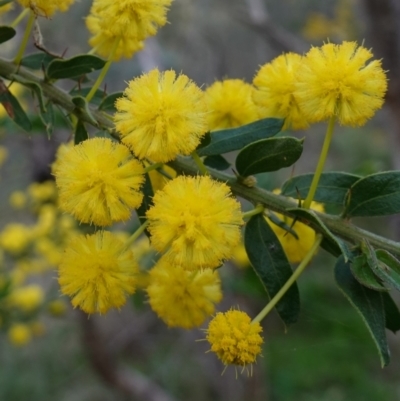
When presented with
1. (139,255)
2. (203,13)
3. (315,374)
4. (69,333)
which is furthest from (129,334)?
(203,13)

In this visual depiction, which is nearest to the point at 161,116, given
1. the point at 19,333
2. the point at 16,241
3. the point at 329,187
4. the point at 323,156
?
the point at 323,156

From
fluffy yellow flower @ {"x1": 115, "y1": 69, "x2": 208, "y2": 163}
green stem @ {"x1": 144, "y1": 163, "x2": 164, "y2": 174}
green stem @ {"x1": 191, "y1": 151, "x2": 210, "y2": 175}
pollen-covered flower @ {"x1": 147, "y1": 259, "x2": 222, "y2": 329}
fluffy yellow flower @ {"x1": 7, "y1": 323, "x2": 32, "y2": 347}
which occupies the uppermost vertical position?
fluffy yellow flower @ {"x1": 115, "y1": 69, "x2": 208, "y2": 163}

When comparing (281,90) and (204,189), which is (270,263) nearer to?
(204,189)

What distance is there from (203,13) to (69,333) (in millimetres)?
5176

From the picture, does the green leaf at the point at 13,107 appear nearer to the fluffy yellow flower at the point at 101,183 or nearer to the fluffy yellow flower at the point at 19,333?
the fluffy yellow flower at the point at 101,183

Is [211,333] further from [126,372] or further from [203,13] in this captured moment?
[203,13]

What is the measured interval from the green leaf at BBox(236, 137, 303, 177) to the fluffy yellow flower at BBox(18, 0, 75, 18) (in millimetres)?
461

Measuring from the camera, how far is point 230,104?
1164mm

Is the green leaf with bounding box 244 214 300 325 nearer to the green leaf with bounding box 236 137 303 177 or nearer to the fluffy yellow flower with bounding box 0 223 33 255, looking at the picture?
the green leaf with bounding box 236 137 303 177

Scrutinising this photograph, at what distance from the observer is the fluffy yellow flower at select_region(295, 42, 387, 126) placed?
0.92 meters

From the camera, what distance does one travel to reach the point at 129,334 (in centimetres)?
507

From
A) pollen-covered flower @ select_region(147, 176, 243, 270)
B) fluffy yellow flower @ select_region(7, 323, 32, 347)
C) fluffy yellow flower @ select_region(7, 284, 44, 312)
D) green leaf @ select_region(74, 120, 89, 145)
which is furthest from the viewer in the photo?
fluffy yellow flower @ select_region(7, 323, 32, 347)

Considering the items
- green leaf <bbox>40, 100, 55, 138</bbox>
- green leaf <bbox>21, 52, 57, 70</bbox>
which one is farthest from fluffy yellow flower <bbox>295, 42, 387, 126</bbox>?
green leaf <bbox>21, 52, 57, 70</bbox>

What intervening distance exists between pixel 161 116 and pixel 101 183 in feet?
0.50
